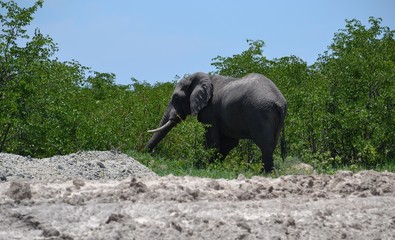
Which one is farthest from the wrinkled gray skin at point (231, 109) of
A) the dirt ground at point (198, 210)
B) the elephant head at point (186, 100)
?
the dirt ground at point (198, 210)

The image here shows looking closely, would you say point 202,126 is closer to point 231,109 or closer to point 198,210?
point 231,109

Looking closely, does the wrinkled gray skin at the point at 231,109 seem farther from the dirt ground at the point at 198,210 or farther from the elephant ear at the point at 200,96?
the dirt ground at the point at 198,210

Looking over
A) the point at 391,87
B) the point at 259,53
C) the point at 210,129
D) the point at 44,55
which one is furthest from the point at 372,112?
the point at 44,55

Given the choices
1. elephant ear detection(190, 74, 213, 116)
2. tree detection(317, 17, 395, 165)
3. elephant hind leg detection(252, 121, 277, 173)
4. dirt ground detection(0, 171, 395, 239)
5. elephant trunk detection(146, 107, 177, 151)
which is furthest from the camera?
tree detection(317, 17, 395, 165)

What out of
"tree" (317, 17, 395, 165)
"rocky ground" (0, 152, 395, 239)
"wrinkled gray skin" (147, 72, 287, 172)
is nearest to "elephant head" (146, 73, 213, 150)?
"wrinkled gray skin" (147, 72, 287, 172)

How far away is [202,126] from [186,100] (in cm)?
231

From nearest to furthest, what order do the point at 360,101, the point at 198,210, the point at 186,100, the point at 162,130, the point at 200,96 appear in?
the point at 198,210 → the point at 200,96 → the point at 186,100 → the point at 162,130 → the point at 360,101

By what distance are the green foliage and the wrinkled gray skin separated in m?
0.55

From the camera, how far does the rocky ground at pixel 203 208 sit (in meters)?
6.45

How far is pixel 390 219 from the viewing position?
7.01m

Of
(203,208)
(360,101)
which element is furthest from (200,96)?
(203,208)

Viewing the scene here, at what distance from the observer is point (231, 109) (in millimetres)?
16672

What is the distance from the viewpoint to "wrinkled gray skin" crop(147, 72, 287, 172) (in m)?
15.7

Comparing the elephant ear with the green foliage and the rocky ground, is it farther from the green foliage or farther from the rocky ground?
the rocky ground
